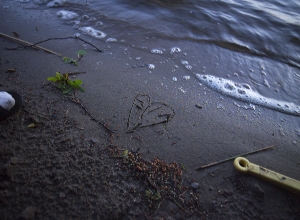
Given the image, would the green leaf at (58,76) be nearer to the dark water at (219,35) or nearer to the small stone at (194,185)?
the dark water at (219,35)

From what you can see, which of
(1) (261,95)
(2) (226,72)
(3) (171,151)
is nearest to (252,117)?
(1) (261,95)

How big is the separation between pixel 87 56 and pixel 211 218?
234cm

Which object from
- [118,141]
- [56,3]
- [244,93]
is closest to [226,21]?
[244,93]

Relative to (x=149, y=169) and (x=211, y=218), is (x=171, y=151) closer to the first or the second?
(x=149, y=169)

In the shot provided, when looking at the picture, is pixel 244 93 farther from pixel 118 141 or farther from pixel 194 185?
pixel 118 141

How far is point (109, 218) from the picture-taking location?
4.34ft

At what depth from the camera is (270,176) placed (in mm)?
1589

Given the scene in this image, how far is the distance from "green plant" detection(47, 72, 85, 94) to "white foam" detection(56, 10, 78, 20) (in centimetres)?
201

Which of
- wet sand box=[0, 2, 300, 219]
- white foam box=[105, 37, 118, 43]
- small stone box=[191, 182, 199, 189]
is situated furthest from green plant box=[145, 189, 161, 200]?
white foam box=[105, 37, 118, 43]

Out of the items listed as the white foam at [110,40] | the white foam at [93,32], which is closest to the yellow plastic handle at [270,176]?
the white foam at [110,40]

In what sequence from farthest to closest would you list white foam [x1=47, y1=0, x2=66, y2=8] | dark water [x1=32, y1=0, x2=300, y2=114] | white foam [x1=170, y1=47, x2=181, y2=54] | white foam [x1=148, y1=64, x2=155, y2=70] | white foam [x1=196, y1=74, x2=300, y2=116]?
white foam [x1=47, y1=0, x2=66, y2=8] < white foam [x1=170, y1=47, x2=181, y2=54] < dark water [x1=32, y1=0, x2=300, y2=114] < white foam [x1=148, y1=64, x2=155, y2=70] < white foam [x1=196, y1=74, x2=300, y2=116]

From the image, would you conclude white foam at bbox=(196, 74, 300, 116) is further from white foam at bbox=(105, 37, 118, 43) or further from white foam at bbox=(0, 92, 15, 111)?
white foam at bbox=(0, 92, 15, 111)

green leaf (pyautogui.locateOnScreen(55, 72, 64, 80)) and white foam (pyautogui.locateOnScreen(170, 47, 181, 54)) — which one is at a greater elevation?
white foam (pyautogui.locateOnScreen(170, 47, 181, 54))

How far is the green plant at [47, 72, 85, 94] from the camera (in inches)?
84.3
